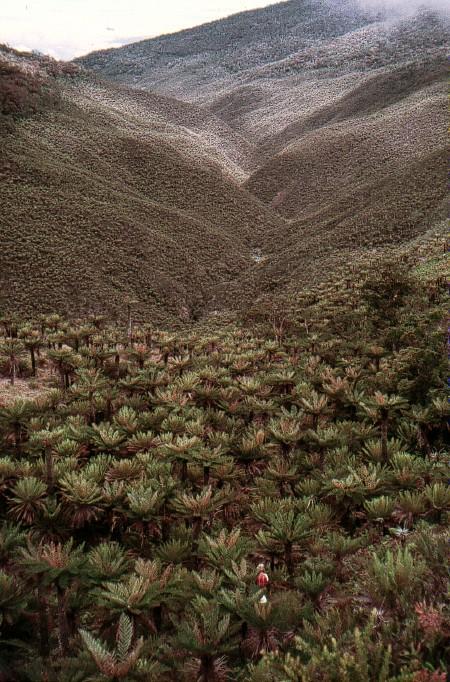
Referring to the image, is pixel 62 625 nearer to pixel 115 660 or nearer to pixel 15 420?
pixel 115 660

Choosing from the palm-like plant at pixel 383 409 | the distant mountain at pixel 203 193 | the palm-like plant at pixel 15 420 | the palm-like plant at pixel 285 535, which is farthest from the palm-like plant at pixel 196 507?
the distant mountain at pixel 203 193

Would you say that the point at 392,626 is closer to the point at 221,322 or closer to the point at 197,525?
the point at 197,525

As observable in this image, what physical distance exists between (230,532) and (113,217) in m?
46.4

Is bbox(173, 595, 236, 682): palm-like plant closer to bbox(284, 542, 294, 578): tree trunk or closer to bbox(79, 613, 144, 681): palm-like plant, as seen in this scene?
bbox(79, 613, 144, 681): palm-like plant

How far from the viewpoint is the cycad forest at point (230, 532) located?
4.62 metres

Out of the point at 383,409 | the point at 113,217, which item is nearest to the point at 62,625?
the point at 383,409

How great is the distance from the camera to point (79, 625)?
6688 millimetres

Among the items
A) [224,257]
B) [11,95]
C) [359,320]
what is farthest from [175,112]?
[359,320]

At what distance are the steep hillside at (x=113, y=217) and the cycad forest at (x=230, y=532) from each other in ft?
91.7

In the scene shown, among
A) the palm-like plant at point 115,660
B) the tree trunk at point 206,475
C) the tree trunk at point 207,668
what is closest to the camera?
the palm-like plant at point 115,660

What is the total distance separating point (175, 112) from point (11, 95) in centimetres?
4592

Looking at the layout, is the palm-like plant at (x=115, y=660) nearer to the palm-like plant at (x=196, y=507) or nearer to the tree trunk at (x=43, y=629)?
the tree trunk at (x=43, y=629)

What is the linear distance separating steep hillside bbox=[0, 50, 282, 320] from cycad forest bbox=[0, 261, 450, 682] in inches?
1100

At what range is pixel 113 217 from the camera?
49938 mm
